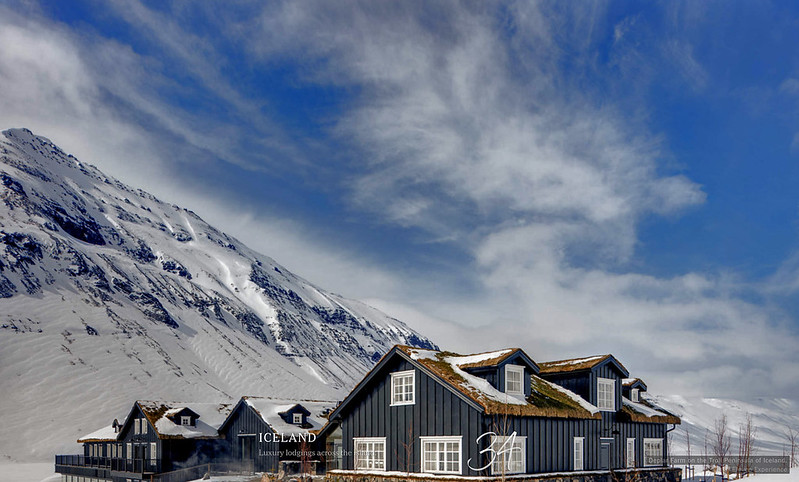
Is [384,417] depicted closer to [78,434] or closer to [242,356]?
[78,434]

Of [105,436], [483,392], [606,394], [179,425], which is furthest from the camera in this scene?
[105,436]

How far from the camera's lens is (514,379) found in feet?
105

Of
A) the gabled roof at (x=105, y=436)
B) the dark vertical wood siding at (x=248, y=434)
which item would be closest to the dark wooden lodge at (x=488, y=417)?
the dark vertical wood siding at (x=248, y=434)

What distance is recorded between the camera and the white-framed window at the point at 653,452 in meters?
39.6

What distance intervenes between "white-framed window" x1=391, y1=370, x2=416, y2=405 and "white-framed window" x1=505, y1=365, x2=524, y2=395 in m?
4.47

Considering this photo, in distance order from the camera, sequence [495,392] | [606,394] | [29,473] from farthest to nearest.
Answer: [29,473] < [606,394] < [495,392]

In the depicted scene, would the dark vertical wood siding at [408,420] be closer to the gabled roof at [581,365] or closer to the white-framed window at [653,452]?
the gabled roof at [581,365]

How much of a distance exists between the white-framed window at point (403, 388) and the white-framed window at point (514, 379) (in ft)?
14.7

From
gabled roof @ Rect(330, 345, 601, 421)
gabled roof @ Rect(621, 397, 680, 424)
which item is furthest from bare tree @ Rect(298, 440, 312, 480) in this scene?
gabled roof @ Rect(621, 397, 680, 424)

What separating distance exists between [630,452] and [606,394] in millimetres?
3879

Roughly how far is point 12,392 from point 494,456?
116 m

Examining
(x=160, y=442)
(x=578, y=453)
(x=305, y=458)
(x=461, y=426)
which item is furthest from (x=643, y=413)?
(x=160, y=442)

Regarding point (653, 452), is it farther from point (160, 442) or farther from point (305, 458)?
point (160, 442)

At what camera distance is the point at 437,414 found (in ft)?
101
